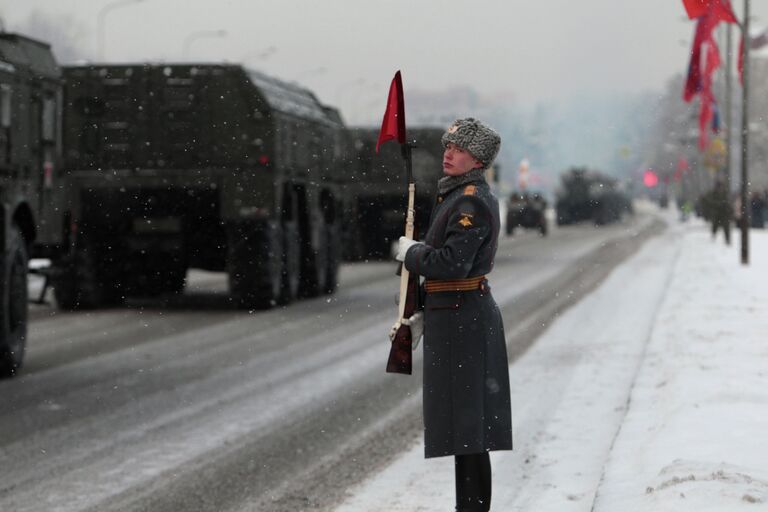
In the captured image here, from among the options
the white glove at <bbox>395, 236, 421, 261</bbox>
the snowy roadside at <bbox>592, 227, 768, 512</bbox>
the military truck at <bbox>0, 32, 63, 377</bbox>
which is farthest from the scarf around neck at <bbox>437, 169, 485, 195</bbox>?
the military truck at <bbox>0, 32, 63, 377</bbox>

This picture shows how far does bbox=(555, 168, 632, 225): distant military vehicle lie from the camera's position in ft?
257

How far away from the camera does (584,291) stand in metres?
23.1

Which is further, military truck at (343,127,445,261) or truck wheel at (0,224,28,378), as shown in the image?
military truck at (343,127,445,261)

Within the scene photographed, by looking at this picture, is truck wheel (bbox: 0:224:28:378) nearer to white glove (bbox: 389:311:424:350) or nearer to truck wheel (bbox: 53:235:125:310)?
white glove (bbox: 389:311:424:350)

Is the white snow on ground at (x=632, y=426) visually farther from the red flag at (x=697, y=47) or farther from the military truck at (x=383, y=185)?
the military truck at (x=383, y=185)

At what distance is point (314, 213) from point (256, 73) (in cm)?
290

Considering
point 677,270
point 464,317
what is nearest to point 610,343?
point 464,317

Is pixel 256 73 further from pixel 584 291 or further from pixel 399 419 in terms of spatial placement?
pixel 399 419

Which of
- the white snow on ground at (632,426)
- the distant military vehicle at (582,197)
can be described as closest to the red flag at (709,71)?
the white snow on ground at (632,426)

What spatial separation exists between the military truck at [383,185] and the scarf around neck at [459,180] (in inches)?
963

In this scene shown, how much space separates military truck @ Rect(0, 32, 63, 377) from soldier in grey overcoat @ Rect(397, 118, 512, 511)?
6.34 m

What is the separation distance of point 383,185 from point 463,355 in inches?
1085

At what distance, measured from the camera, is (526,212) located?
59500 mm

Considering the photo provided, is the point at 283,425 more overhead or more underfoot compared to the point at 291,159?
more underfoot
